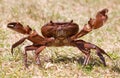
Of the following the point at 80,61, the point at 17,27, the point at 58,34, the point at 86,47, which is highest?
the point at 17,27

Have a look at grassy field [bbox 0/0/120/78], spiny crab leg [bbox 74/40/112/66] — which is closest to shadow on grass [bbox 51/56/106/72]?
grassy field [bbox 0/0/120/78]

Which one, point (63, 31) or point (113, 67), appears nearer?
point (63, 31)

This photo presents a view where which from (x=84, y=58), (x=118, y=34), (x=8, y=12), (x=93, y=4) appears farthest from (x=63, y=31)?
(x=93, y=4)

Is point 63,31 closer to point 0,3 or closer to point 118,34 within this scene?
point 118,34

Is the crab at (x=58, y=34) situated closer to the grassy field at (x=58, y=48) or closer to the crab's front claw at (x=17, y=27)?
the crab's front claw at (x=17, y=27)

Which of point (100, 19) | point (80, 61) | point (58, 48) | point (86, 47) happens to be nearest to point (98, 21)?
point (100, 19)

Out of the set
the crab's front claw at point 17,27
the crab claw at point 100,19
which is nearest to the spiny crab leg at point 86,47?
the crab claw at point 100,19

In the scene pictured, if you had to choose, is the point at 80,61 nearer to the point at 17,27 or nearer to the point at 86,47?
the point at 86,47

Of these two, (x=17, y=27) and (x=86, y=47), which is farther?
(x=86, y=47)
